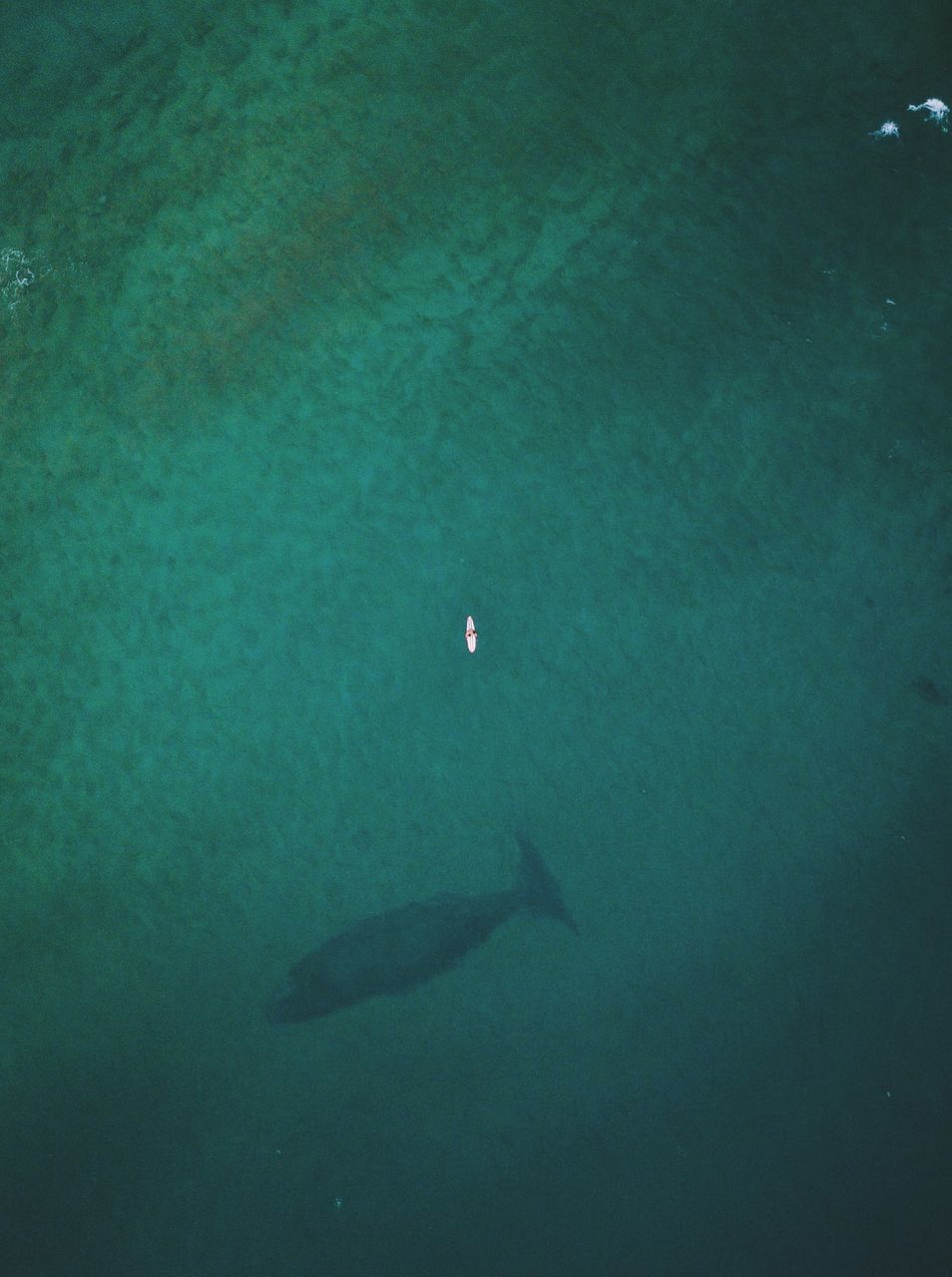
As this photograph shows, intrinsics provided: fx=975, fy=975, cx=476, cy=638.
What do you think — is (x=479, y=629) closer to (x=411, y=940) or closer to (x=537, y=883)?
(x=537, y=883)

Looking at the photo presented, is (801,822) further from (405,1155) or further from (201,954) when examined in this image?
(201,954)

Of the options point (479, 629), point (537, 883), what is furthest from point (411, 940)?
point (479, 629)

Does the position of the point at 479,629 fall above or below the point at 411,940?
above

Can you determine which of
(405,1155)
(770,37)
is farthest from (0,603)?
(770,37)
